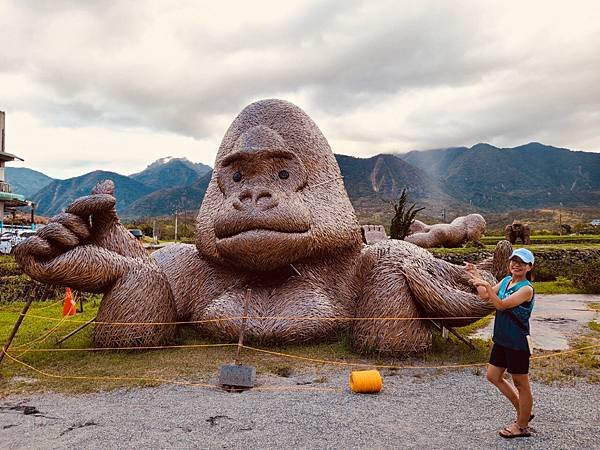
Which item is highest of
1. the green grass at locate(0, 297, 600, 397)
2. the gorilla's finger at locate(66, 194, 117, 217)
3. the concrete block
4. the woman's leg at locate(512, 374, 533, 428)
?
the gorilla's finger at locate(66, 194, 117, 217)

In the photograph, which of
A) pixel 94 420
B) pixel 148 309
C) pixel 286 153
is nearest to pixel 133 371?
pixel 148 309

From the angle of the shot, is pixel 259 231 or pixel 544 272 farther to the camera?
pixel 544 272

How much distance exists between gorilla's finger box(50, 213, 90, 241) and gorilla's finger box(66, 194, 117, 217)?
2.6 inches

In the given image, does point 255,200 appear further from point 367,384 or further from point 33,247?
point 367,384

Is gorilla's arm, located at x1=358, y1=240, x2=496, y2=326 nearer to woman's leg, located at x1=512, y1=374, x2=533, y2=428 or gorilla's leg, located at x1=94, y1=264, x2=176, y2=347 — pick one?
woman's leg, located at x1=512, y1=374, x2=533, y2=428

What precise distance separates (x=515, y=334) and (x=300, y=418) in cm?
167

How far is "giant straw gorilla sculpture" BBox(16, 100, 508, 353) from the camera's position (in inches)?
216

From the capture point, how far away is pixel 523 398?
11.1ft

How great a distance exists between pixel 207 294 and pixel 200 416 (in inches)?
108

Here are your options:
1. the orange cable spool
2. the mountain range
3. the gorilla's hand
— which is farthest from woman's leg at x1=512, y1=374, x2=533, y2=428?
the mountain range

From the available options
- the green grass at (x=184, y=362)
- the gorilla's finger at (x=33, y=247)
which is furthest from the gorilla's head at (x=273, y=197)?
the gorilla's finger at (x=33, y=247)

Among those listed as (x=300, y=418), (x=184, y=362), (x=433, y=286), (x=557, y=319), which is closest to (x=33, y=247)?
(x=184, y=362)

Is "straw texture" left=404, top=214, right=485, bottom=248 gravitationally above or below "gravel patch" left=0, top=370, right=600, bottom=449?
above

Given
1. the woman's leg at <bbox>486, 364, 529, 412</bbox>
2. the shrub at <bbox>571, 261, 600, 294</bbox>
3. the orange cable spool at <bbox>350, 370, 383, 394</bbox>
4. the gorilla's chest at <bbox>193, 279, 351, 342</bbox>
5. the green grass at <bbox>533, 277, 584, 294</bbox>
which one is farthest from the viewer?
the green grass at <bbox>533, 277, 584, 294</bbox>
